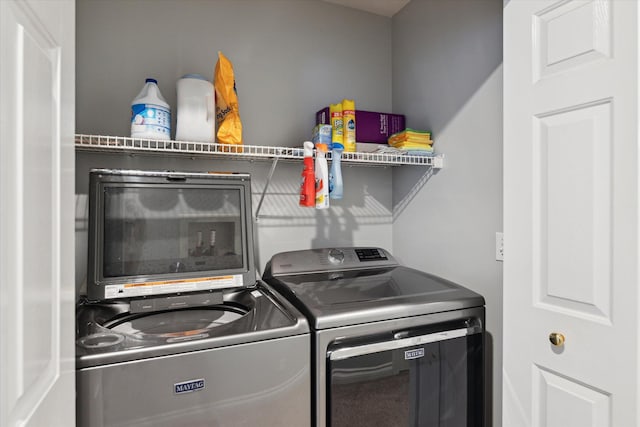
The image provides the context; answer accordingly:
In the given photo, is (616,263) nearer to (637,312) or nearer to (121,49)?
(637,312)

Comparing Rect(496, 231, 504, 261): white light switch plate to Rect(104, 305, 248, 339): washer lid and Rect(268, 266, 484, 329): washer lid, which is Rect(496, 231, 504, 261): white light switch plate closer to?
Rect(268, 266, 484, 329): washer lid

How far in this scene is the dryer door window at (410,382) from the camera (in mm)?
1357

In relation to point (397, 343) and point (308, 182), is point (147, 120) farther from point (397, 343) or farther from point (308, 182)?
point (397, 343)

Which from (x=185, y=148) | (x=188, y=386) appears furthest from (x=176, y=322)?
(x=185, y=148)

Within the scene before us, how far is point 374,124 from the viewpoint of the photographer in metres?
2.11

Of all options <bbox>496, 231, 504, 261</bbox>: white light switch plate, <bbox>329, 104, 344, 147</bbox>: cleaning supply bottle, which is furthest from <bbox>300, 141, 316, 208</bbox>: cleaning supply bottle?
<bbox>496, 231, 504, 261</bbox>: white light switch plate

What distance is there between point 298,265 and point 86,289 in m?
0.90

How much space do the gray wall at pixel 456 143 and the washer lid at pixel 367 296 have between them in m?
0.20

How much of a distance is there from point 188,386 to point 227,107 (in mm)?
1075

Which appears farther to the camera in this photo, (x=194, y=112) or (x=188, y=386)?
(x=194, y=112)

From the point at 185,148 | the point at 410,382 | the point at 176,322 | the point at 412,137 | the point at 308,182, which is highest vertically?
the point at 412,137

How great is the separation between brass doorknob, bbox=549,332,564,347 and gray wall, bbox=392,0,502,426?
1.47 feet

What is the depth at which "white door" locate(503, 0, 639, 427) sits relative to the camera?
1027 millimetres

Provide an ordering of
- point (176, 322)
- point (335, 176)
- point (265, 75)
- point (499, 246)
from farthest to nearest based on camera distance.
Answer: point (265, 75) < point (335, 176) < point (499, 246) < point (176, 322)
